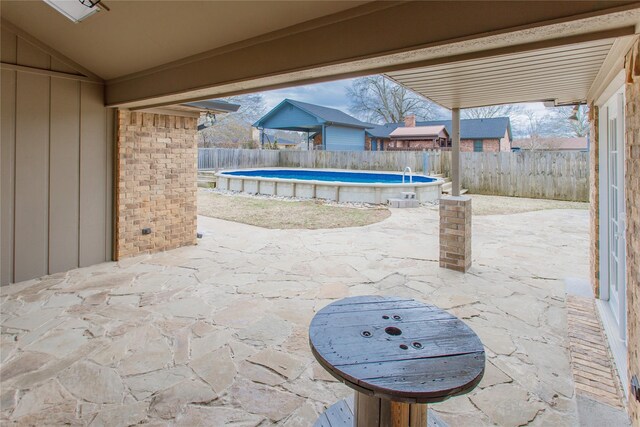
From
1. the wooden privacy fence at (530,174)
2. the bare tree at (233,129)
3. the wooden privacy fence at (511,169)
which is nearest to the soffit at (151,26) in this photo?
the wooden privacy fence at (511,169)

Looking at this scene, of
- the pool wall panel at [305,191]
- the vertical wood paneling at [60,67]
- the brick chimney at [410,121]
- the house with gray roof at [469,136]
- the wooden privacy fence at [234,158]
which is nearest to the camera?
the vertical wood paneling at [60,67]

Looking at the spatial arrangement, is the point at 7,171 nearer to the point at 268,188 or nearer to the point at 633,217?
the point at 633,217

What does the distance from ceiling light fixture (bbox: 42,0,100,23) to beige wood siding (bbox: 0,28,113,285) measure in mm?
1142

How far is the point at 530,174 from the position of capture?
1278cm

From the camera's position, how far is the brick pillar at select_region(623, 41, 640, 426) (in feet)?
6.38

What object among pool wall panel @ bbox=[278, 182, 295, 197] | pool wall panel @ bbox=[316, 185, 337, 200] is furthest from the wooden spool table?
pool wall panel @ bbox=[278, 182, 295, 197]

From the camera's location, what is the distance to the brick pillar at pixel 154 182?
5332 mm

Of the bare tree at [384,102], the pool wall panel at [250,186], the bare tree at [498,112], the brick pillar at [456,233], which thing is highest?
the bare tree at [384,102]

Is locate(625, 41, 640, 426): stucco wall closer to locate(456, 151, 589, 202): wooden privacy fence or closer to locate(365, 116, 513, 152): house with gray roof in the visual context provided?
locate(456, 151, 589, 202): wooden privacy fence

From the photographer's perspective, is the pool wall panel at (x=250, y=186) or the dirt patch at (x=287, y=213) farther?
the pool wall panel at (x=250, y=186)

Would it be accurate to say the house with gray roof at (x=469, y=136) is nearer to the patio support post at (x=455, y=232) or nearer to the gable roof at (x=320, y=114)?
the gable roof at (x=320, y=114)

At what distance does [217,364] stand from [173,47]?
10.1 feet

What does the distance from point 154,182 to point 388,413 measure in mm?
5200

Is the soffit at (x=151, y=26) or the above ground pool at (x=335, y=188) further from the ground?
the soffit at (x=151, y=26)
